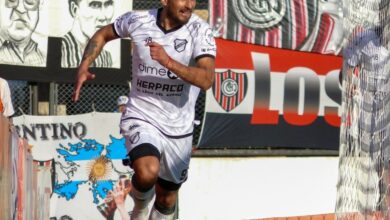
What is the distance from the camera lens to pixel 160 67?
8.86 metres

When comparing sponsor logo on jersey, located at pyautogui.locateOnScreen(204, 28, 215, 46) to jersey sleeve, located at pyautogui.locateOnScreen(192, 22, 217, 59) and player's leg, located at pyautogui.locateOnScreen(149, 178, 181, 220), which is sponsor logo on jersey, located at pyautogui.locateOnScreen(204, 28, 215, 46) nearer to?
jersey sleeve, located at pyautogui.locateOnScreen(192, 22, 217, 59)

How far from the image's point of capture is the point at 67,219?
14.5 m

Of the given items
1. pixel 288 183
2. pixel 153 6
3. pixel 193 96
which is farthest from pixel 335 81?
pixel 193 96

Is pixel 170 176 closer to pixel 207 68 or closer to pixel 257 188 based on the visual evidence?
pixel 207 68

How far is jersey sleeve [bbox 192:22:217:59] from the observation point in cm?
882

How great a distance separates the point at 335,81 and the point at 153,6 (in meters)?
2.89

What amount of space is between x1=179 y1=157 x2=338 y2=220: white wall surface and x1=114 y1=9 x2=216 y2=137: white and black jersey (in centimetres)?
620

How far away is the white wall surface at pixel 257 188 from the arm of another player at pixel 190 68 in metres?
6.65

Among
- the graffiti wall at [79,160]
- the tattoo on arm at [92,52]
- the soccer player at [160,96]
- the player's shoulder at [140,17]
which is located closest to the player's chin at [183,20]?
the soccer player at [160,96]

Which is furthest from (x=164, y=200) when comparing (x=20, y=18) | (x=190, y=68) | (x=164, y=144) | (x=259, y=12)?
(x=259, y=12)

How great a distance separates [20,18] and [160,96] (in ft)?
18.8

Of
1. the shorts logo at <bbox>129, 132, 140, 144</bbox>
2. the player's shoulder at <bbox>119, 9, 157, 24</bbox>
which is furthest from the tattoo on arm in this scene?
the shorts logo at <bbox>129, 132, 140, 144</bbox>

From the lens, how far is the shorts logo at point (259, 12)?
15.3m

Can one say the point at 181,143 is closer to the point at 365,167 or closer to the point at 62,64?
the point at 365,167
